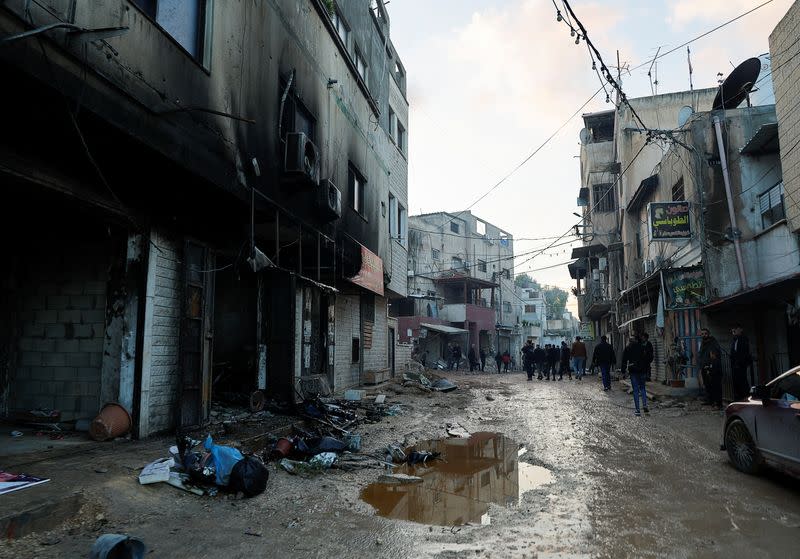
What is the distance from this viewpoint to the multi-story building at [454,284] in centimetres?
4172

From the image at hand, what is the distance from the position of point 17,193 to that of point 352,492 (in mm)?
4940

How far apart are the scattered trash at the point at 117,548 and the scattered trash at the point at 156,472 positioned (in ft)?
5.24

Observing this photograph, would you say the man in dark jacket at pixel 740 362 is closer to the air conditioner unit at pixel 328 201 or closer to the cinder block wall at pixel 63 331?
the air conditioner unit at pixel 328 201

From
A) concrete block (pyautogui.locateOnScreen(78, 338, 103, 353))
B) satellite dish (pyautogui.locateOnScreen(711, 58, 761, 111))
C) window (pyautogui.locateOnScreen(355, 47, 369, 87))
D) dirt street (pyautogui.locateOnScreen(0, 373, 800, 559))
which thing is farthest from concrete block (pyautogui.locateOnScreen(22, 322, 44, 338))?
satellite dish (pyautogui.locateOnScreen(711, 58, 761, 111))

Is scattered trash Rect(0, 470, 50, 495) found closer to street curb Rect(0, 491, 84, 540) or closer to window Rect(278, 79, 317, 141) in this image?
street curb Rect(0, 491, 84, 540)

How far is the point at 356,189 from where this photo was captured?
14836 mm

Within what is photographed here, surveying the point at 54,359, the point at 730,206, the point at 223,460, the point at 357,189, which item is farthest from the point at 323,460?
the point at 730,206

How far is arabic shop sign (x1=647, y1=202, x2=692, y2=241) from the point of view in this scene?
15227mm

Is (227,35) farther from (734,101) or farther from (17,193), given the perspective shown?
(734,101)

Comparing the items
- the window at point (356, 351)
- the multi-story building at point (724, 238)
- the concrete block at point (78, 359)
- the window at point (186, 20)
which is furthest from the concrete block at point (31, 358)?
the multi-story building at point (724, 238)

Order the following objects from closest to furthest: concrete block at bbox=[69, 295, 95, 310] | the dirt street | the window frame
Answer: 1. the dirt street
2. concrete block at bbox=[69, 295, 95, 310]
3. the window frame

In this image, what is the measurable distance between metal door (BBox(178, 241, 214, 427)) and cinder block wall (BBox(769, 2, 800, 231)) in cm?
1188

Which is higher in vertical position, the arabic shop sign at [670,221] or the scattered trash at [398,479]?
the arabic shop sign at [670,221]

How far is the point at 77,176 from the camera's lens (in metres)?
5.74
